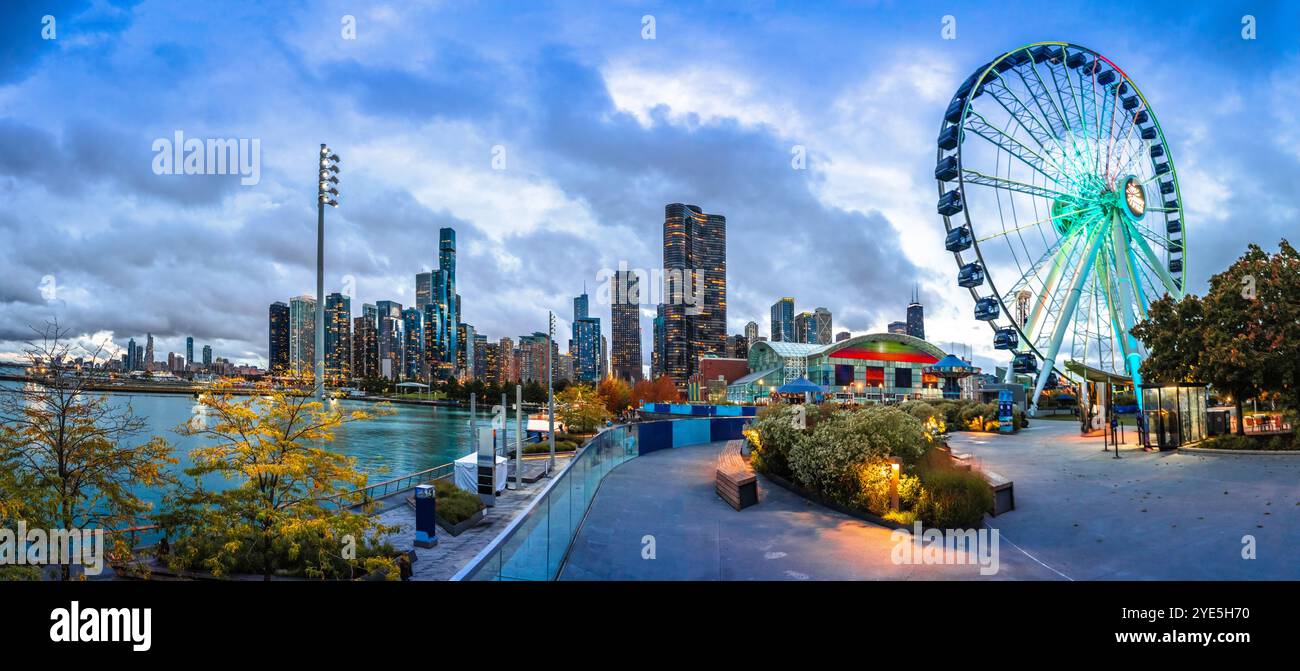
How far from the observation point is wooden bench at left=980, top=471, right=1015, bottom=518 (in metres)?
14.8

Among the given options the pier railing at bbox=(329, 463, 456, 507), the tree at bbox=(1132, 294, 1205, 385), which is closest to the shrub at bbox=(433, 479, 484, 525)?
the pier railing at bbox=(329, 463, 456, 507)

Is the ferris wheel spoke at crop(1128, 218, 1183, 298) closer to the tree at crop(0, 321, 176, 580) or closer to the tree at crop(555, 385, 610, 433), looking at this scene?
the tree at crop(555, 385, 610, 433)

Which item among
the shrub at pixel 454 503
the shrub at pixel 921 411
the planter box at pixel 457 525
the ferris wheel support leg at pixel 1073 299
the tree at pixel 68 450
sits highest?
the ferris wheel support leg at pixel 1073 299

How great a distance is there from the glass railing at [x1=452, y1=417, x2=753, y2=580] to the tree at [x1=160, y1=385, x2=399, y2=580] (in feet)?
9.01

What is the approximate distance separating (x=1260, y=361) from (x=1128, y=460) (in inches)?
219

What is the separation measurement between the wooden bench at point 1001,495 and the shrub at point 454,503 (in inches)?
537

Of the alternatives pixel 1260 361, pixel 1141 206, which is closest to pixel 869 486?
pixel 1260 361

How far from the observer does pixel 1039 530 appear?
13328mm

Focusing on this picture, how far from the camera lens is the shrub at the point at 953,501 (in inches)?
541

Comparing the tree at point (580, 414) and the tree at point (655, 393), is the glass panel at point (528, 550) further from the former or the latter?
the tree at point (655, 393)

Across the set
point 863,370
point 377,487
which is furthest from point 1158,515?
point 863,370

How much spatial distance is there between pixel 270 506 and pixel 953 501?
13.9 meters

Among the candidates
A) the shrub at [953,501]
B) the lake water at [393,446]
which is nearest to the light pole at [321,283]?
the shrub at [953,501]

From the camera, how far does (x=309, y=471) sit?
35.7ft
